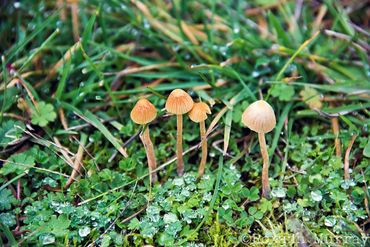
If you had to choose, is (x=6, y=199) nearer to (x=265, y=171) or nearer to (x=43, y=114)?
(x=43, y=114)

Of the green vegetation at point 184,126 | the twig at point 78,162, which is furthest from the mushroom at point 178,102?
the twig at point 78,162

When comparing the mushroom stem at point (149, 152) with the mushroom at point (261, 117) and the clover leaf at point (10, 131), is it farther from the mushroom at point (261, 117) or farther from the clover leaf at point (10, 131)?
the clover leaf at point (10, 131)

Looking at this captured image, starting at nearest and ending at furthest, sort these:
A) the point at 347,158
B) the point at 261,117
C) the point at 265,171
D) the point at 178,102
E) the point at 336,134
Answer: the point at 261,117
the point at 178,102
the point at 265,171
the point at 347,158
the point at 336,134

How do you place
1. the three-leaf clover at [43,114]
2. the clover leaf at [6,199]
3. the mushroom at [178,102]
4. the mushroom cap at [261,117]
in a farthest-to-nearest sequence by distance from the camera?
the three-leaf clover at [43,114], the clover leaf at [6,199], the mushroom at [178,102], the mushroom cap at [261,117]

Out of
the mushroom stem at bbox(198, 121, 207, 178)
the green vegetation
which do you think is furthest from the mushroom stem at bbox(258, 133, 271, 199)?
the mushroom stem at bbox(198, 121, 207, 178)

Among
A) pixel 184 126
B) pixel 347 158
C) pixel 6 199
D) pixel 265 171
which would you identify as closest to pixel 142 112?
pixel 184 126

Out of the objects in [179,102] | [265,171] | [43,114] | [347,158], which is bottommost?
[347,158]

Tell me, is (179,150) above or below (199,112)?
below
